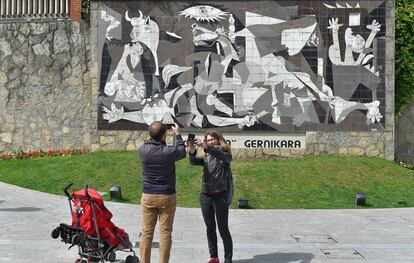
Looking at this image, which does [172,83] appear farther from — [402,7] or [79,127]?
[402,7]

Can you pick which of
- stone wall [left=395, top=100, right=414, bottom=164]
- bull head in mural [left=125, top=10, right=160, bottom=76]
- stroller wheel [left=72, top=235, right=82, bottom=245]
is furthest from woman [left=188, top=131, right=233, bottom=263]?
stone wall [left=395, top=100, right=414, bottom=164]

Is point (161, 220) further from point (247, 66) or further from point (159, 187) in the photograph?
point (247, 66)

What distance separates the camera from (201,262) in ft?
22.7

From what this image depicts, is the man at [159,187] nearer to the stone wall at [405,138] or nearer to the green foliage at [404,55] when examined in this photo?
the green foliage at [404,55]

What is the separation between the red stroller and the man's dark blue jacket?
81 cm

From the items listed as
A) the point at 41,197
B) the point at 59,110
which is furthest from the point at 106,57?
the point at 41,197

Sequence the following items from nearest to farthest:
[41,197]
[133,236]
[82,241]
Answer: [82,241]
[133,236]
[41,197]

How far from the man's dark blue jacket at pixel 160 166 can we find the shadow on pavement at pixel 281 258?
177 centimetres

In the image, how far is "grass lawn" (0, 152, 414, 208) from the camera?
12781 mm

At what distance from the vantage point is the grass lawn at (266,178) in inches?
503

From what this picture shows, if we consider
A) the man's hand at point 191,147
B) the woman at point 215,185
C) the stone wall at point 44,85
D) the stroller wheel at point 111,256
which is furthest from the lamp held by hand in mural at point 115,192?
the man's hand at point 191,147

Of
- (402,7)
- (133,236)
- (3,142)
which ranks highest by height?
(402,7)

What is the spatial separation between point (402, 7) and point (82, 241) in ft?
49.1

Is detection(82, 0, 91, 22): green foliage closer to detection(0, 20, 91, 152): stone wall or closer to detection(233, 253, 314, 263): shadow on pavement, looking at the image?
detection(0, 20, 91, 152): stone wall
